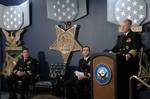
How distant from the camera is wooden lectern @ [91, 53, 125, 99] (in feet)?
16.5

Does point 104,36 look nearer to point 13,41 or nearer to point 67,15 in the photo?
point 67,15

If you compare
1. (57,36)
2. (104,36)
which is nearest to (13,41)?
(57,36)

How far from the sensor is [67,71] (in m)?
7.01

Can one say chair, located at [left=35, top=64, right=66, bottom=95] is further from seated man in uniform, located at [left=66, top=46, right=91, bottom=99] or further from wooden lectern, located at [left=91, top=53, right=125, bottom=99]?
wooden lectern, located at [left=91, top=53, right=125, bottom=99]

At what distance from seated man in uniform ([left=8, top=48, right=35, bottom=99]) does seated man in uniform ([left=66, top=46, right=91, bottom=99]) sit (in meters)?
0.90

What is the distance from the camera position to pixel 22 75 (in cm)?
662

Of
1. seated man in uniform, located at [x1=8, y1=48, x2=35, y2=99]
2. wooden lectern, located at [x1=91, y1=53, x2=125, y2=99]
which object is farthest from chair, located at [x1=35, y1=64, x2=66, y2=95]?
wooden lectern, located at [x1=91, y1=53, x2=125, y2=99]

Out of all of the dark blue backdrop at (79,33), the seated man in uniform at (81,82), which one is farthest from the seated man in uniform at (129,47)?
the seated man in uniform at (81,82)

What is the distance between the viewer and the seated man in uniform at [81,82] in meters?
6.02

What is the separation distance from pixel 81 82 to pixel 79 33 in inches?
54.1

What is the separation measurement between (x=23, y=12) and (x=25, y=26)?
0.34m

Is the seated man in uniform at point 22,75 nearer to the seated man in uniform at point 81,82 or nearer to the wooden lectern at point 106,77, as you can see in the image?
the seated man in uniform at point 81,82

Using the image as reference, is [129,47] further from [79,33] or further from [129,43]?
[79,33]

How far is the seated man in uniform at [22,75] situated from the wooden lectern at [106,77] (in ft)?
5.99
